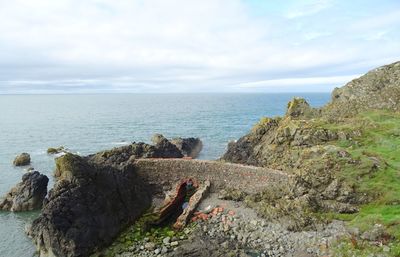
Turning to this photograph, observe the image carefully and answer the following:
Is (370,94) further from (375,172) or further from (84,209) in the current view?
(84,209)

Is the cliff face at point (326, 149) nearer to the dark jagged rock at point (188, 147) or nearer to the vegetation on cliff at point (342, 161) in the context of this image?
the vegetation on cliff at point (342, 161)

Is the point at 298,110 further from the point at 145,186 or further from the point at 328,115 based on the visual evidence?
the point at 145,186

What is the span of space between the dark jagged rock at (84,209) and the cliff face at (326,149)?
37.3ft

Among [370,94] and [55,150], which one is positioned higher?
[370,94]

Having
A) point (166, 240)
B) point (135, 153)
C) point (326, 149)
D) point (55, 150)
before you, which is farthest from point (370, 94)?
point (55, 150)

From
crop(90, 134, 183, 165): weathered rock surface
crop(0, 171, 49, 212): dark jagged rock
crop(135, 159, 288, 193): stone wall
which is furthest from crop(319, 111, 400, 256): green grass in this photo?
crop(0, 171, 49, 212): dark jagged rock

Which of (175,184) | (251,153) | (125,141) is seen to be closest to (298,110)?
(251,153)

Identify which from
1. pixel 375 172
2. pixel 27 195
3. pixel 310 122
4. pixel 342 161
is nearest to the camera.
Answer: pixel 375 172

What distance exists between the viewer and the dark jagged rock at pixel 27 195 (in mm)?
42469

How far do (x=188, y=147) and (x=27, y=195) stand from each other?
31.0 m

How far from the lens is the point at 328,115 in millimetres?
53500

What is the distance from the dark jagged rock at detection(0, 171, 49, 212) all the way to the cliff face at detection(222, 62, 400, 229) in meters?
23.6

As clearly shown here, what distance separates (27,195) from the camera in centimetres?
4325

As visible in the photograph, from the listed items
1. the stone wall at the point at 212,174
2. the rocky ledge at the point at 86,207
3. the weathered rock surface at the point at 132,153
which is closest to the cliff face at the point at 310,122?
the stone wall at the point at 212,174
